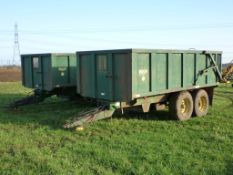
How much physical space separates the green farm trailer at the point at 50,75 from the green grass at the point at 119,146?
1.50m

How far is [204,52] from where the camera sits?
1134cm

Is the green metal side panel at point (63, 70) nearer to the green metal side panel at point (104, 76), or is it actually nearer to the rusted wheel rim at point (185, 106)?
the green metal side panel at point (104, 76)

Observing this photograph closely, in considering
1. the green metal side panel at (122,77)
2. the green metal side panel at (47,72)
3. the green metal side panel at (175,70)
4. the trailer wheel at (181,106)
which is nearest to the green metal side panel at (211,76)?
the trailer wheel at (181,106)

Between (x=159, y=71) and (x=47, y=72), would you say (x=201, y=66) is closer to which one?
(x=159, y=71)

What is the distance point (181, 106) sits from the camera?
10758mm

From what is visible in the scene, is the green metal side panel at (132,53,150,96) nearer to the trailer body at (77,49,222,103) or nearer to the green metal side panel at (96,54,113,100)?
the trailer body at (77,49,222,103)

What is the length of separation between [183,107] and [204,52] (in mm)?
1881

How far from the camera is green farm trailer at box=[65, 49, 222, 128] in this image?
8.93 metres

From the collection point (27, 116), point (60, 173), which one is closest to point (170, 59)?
point (27, 116)

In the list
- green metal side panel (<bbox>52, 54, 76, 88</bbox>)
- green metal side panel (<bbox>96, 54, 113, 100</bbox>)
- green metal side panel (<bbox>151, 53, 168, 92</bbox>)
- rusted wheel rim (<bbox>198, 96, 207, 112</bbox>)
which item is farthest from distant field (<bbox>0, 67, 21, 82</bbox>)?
green metal side panel (<bbox>151, 53, 168, 92</bbox>)

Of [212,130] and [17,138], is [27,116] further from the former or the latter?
[212,130]

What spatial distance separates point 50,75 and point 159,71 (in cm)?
400

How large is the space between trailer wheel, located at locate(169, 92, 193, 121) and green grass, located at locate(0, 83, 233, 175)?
12.1 inches

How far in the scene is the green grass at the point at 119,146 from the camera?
19.8 feet
